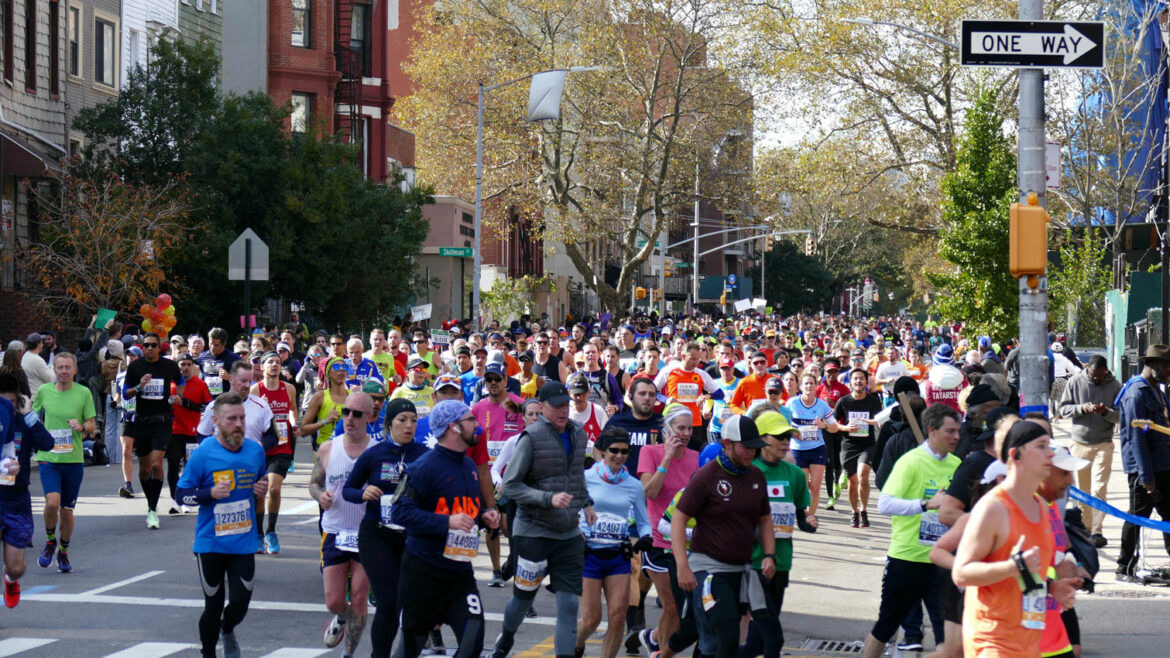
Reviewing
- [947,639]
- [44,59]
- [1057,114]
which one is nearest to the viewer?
[947,639]

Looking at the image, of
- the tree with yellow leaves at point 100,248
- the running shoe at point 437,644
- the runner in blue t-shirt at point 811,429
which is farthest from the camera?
the tree with yellow leaves at point 100,248

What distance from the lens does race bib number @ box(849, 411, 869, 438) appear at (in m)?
16.7

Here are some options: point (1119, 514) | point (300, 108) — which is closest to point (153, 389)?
point (1119, 514)

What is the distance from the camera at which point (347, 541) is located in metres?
9.55

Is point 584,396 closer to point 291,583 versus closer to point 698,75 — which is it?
point 291,583

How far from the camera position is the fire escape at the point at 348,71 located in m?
44.7

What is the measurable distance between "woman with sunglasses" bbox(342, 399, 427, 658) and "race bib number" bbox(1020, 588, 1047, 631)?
4.08m

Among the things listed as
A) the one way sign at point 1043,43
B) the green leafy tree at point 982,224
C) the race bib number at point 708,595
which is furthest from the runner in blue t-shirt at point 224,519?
the green leafy tree at point 982,224

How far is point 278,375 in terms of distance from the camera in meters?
14.7

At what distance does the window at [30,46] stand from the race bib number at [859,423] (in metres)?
20.6

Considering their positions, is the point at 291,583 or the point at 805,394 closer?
the point at 291,583

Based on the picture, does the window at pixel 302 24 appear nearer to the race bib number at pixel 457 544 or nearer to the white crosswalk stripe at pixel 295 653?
the white crosswalk stripe at pixel 295 653

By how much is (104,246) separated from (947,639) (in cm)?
2237

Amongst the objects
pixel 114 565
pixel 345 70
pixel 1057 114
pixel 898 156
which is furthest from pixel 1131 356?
pixel 345 70
